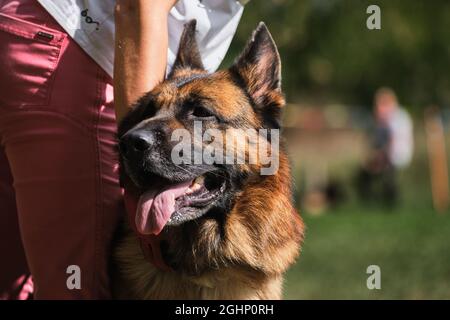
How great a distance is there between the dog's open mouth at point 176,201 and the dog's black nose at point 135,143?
0.21 meters

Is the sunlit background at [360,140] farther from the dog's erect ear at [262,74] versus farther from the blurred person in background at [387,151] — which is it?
the dog's erect ear at [262,74]

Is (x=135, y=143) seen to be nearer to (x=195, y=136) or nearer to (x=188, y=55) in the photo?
(x=195, y=136)

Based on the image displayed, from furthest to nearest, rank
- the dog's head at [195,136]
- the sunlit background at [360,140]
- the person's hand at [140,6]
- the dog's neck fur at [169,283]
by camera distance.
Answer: the sunlit background at [360,140]
the dog's neck fur at [169,283]
the dog's head at [195,136]
the person's hand at [140,6]

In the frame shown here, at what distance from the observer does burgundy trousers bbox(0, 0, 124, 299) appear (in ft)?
10.8

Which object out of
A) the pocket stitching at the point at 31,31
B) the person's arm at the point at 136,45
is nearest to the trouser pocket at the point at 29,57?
the pocket stitching at the point at 31,31

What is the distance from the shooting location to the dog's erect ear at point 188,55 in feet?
12.2

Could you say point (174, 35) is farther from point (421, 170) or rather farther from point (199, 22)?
point (421, 170)

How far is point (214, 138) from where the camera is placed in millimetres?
3516

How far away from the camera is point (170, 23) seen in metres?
3.68

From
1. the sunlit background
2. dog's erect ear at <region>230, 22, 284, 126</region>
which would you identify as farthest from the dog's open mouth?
the sunlit background

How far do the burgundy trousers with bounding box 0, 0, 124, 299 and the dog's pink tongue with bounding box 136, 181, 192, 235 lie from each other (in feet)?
0.85

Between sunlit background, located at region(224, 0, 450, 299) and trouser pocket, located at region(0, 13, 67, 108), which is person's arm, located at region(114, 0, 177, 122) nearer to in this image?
trouser pocket, located at region(0, 13, 67, 108)

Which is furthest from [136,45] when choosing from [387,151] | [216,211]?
[387,151]
